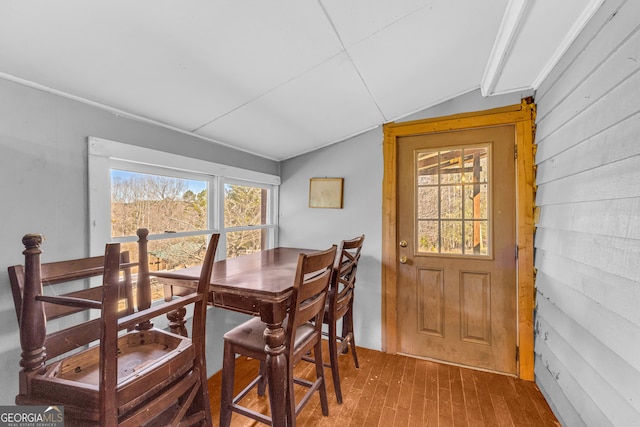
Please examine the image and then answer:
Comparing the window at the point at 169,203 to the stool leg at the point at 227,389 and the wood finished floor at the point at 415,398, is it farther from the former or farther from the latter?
the wood finished floor at the point at 415,398

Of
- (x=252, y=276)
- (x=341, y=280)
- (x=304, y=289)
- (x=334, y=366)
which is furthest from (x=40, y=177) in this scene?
(x=334, y=366)

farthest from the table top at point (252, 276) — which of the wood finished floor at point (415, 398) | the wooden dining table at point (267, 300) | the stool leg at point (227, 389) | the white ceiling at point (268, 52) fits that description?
the white ceiling at point (268, 52)

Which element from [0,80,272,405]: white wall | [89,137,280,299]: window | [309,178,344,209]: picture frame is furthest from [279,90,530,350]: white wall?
[0,80,272,405]: white wall

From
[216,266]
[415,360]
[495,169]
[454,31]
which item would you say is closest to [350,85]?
[454,31]

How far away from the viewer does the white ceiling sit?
106 cm

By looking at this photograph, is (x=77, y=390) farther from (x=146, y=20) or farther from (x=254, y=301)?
(x=146, y=20)

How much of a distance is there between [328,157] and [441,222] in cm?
122

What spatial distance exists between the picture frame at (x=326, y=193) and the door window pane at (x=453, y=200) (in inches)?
28.6

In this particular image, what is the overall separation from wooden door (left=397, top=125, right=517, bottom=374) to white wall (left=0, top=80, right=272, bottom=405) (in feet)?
Answer: 7.18

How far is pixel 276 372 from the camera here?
1321 mm

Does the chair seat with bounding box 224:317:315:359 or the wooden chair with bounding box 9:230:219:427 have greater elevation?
the wooden chair with bounding box 9:230:219:427

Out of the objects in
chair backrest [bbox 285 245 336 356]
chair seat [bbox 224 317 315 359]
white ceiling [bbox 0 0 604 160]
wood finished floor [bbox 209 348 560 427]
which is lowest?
wood finished floor [bbox 209 348 560 427]

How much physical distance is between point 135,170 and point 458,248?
2.43m

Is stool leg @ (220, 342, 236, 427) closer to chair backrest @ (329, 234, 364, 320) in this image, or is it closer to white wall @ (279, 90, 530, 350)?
chair backrest @ (329, 234, 364, 320)
